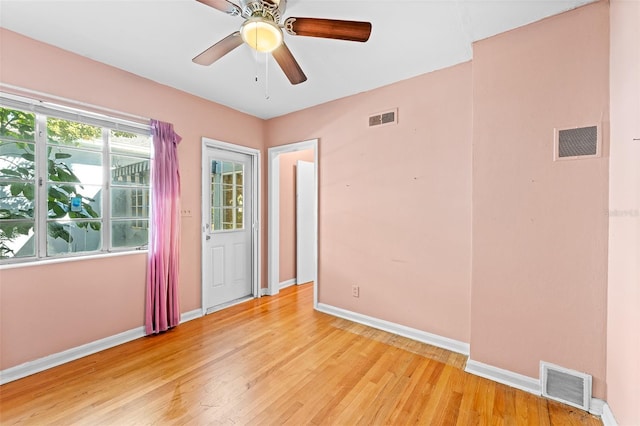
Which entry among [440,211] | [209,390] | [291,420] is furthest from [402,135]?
[209,390]

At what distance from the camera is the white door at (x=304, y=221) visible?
4.55 m

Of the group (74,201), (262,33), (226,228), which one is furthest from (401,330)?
(74,201)

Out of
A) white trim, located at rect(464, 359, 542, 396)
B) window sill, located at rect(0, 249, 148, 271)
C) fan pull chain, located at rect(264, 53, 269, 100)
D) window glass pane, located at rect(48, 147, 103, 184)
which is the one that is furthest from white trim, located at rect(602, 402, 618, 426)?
window glass pane, located at rect(48, 147, 103, 184)

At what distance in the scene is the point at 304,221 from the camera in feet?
15.2

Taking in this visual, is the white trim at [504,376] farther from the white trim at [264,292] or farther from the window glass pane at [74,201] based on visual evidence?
the window glass pane at [74,201]

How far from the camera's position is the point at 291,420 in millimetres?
1695

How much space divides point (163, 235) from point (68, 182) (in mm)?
881

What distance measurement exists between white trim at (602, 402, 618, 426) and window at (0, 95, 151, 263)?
12.6 ft

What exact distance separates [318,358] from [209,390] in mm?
885

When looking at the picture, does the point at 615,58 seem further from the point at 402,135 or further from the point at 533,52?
the point at 402,135

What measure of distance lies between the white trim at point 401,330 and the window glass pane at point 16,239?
110 inches

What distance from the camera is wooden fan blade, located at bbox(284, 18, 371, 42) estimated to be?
1.52 metres

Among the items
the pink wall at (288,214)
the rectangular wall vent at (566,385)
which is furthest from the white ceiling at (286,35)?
the rectangular wall vent at (566,385)

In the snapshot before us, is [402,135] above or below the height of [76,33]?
below
